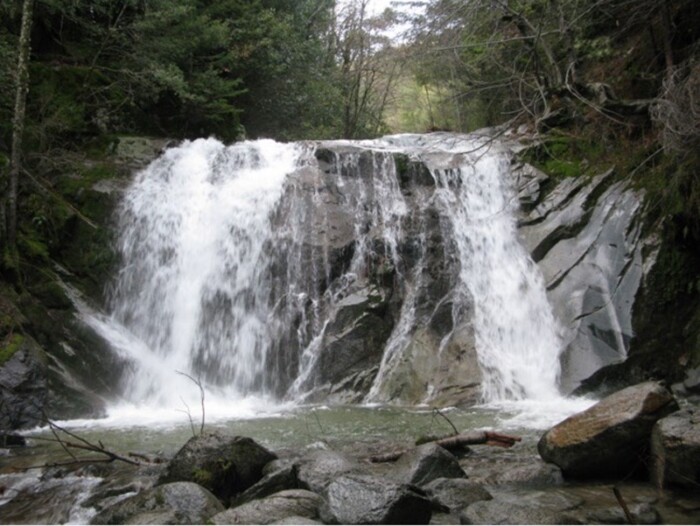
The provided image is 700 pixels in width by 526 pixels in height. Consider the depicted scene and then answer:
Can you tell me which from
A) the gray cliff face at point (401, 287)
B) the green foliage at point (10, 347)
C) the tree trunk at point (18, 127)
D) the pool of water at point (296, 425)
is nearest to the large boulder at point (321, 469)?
the pool of water at point (296, 425)

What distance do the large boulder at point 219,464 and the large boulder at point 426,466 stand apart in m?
1.20

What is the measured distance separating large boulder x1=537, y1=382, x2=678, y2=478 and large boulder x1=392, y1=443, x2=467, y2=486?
0.87 m

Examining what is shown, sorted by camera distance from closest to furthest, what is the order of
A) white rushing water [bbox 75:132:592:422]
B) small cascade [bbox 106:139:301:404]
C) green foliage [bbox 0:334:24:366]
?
green foliage [bbox 0:334:24:366], white rushing water [bbox 75:132:592:422], small cascade [bbox 106:139:301:404]

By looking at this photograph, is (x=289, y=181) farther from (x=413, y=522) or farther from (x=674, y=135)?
(x=413, y=522)

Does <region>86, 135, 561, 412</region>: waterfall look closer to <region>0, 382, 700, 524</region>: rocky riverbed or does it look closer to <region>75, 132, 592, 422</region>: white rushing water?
<region>75, 132, 592, 422</region>: white rushing water

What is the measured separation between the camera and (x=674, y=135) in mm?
7496

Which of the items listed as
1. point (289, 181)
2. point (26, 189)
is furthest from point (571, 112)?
point (26, 189)

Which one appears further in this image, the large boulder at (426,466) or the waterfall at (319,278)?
the waterfall at (319,278)

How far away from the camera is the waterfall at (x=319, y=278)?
372 inches

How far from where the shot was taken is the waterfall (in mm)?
9438

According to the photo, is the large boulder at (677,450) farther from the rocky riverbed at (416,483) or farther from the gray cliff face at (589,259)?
the gray cliff face at (589,259)

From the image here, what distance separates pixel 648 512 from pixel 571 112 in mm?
9066

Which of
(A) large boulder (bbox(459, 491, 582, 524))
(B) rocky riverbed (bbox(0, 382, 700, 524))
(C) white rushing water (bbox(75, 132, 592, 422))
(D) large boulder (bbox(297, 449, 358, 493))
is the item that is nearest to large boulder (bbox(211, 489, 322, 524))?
(B) rocky riverbed (bbox(0, 382, 700, 524))

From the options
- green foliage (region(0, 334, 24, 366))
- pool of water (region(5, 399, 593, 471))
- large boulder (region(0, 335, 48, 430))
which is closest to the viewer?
Answer: pool of water (region(5, 399, 593, 471))
